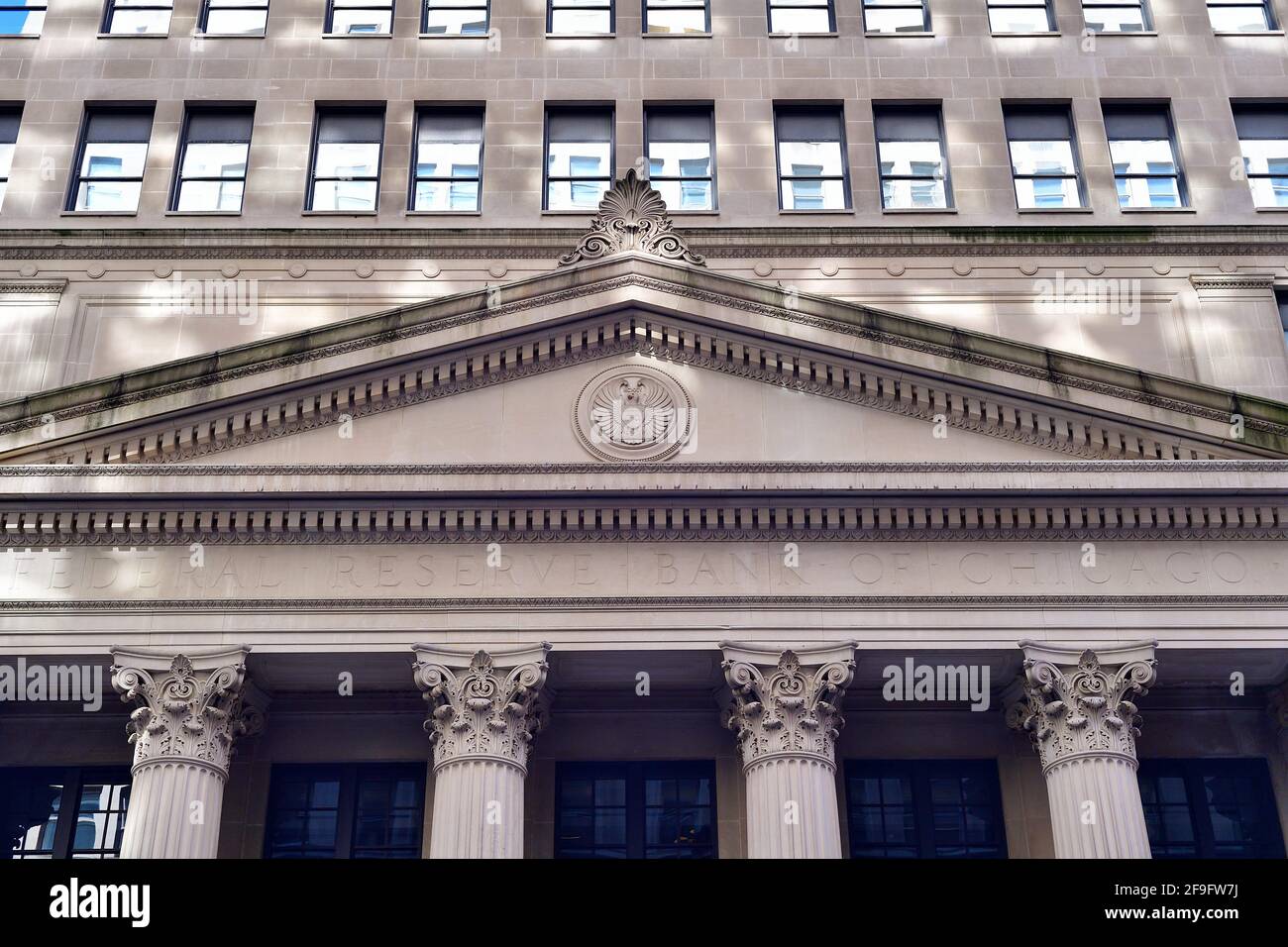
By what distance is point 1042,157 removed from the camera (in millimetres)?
33656

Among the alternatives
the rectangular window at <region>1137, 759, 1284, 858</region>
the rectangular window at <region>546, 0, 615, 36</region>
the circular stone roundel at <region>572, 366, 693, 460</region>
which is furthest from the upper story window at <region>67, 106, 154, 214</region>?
the rectangular window at <region>1137, 759, 1284, 858</region>

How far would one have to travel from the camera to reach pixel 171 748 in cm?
2225

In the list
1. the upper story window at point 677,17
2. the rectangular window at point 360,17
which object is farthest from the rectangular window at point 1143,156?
the rectangular window at point 360,17

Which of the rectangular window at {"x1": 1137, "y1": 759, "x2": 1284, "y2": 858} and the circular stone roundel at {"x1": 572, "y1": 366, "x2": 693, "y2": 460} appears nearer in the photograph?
the circular stone roundel at {"x1": 572, "y1": 366, "x2": 693, "y2": 460}

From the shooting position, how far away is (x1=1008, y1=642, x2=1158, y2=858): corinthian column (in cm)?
2186

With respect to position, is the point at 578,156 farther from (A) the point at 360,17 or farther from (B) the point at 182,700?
(B) the point at 182,700

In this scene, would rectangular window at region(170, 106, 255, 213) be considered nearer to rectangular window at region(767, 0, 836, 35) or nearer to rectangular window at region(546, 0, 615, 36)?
rectangular window at region(546, 0, 615, 36)

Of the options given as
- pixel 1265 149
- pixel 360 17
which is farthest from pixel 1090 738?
pixel 360 17

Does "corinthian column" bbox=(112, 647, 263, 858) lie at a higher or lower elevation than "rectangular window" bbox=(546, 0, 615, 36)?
lower

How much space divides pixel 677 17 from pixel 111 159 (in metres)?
12.6

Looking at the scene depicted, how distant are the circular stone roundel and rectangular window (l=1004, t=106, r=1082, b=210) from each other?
11863 millimetres
